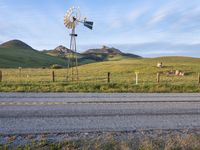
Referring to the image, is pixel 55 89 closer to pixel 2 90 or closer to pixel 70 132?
pixel 2 90

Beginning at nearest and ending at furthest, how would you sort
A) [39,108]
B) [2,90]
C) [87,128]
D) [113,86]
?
[87,128]
[39,108]
[2,90]
[113,86]

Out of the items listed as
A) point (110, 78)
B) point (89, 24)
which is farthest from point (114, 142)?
point (110, 78)

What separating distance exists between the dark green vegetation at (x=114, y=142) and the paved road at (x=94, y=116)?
84 cm

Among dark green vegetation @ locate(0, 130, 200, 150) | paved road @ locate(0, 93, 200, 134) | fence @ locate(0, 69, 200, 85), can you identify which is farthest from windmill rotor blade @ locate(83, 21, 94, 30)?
dark green vegetation @ locate(0, 130, 200, 150)

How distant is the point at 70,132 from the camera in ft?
29.0

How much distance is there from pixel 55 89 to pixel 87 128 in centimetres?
1230

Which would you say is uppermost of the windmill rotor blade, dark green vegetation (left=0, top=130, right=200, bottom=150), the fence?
the windmill rotor blade

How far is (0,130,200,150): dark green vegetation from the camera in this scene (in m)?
7.20

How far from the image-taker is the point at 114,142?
24.9 feet

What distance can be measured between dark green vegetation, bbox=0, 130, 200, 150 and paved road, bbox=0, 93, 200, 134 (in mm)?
837

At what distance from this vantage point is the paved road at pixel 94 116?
31.0 ft

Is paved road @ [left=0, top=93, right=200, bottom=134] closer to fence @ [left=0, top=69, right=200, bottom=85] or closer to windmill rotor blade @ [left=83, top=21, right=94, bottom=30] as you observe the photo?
fence @ [left=0, top=69, right=200, bottom=85]

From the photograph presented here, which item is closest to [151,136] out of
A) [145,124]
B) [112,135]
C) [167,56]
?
[112,135]

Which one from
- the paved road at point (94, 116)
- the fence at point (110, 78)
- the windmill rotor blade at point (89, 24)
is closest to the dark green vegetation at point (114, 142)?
the paved road at point (94, 116)
